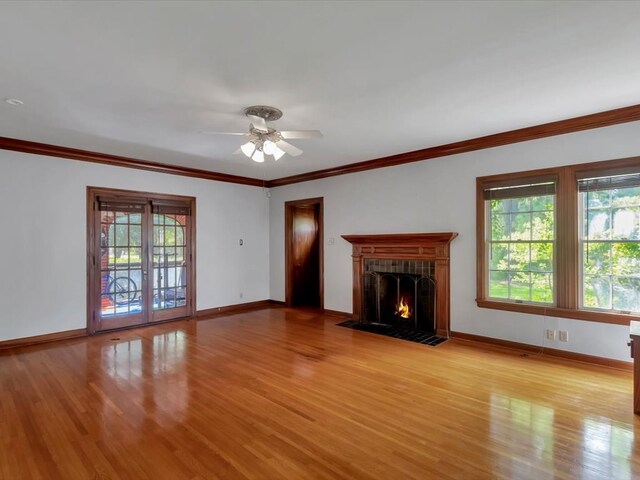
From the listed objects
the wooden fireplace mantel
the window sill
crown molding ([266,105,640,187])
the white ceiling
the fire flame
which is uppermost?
the white ceiling

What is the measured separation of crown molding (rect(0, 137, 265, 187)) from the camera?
14.9 ft

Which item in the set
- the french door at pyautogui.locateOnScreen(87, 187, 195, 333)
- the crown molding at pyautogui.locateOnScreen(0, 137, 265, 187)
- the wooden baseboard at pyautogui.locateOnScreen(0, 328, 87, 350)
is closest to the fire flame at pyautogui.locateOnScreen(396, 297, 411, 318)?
the french door at pyautogui.locateOnScreen(87, 187, 195, 333)

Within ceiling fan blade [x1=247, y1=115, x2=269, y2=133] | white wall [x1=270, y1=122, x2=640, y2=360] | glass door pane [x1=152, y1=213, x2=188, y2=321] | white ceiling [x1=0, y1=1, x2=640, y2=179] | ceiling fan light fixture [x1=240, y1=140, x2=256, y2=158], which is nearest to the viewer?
white ceiling [x1=0, y1=1, x2=640, y2=179]

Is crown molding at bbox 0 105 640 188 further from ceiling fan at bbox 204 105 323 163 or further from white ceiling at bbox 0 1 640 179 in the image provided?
ceiling fan at bbox 204 105 323 163

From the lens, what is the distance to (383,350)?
14.3 feet

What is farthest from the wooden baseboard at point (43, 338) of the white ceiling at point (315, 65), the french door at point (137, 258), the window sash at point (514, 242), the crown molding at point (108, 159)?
the window sash at point (514, 242)

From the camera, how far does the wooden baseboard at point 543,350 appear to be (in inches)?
145

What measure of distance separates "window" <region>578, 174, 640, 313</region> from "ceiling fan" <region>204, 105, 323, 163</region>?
3.08 meters

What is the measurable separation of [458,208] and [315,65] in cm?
307

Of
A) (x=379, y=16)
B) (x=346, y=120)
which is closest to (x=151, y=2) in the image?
(x=379, y=16)

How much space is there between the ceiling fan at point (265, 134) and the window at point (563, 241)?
104 inches

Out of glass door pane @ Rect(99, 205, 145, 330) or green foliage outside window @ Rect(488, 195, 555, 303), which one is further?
glass door pane @ Rect(99, 205, 145, 330)

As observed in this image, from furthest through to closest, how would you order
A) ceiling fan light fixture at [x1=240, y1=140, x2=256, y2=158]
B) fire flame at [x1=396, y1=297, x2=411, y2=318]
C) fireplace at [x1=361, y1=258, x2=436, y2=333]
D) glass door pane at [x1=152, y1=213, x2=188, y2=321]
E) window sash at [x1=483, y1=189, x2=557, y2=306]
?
glass door pane at [x1=152, y1=213, x2=188, y2=321], fire flame at [x1=396, y1=297, x2=411, y2=318], fireplace at [x1=361, y1=258, x2=436, y2=333], window sash at [x1=483, y1=189, x2=557, y2=306], ceiling fan light fixture at [x1=240, y1=140, x2=256, y2=158]

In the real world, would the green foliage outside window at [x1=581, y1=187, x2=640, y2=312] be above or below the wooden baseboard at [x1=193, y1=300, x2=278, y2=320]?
above
